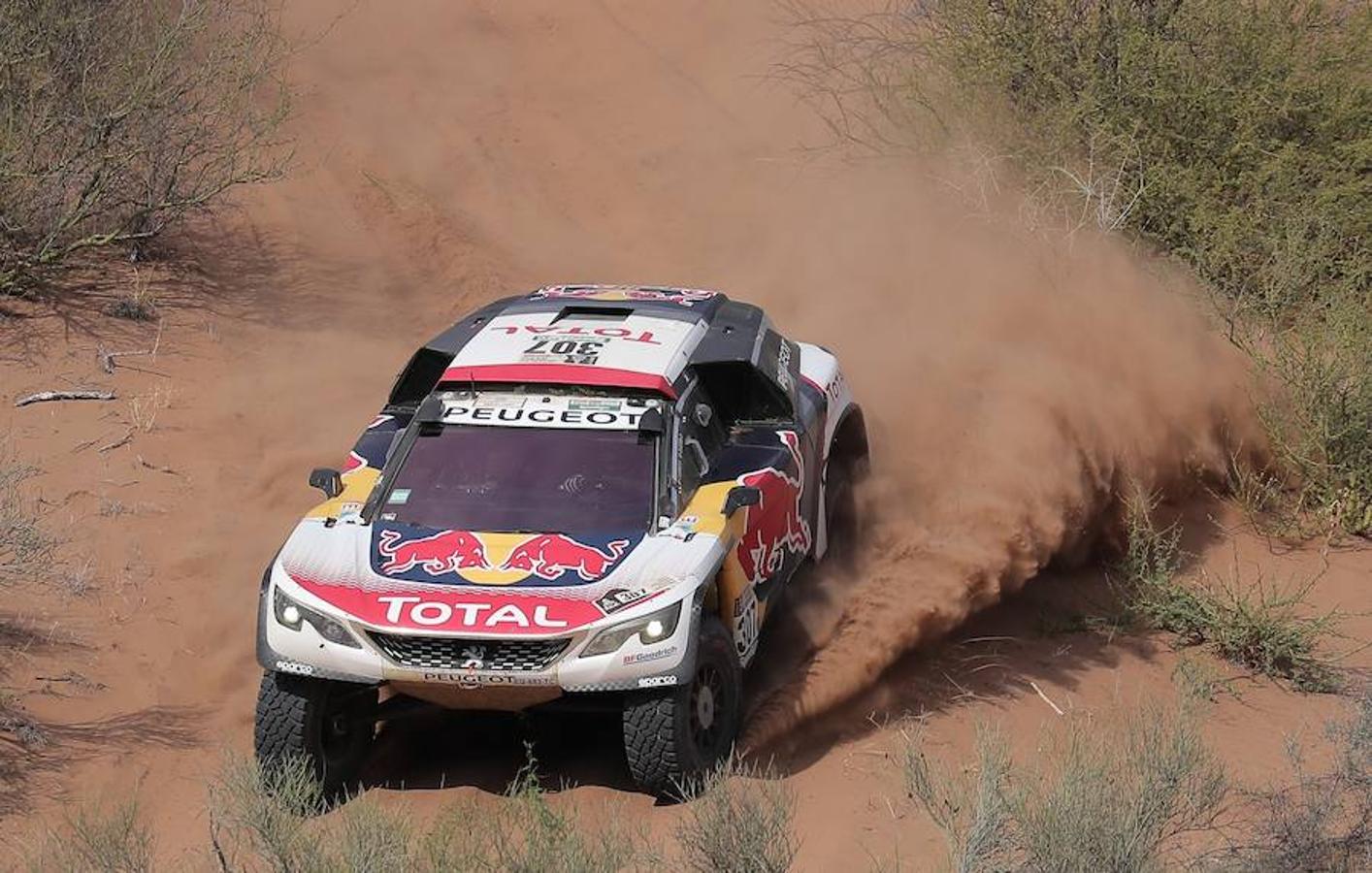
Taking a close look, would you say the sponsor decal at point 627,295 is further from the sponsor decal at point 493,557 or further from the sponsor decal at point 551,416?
the sponsor decal at point 493,557

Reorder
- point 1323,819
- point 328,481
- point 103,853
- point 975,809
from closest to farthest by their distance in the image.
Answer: point 103,853
point 975,809
point 1323,819
point 328,481

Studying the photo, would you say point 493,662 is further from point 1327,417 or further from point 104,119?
point 104,119

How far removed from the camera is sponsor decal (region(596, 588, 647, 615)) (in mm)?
7492

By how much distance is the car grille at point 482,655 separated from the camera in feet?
24.2

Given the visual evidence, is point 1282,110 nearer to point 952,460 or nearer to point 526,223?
point 952,460

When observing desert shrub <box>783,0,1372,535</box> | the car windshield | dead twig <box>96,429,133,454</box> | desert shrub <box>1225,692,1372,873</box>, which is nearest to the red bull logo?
the car windshield

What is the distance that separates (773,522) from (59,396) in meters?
5.92

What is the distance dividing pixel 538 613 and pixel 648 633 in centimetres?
46

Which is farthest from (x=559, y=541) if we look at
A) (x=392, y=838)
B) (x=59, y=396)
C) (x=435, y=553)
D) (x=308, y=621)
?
(x=59, y=396)

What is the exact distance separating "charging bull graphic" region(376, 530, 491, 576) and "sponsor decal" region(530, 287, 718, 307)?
2.33 metres

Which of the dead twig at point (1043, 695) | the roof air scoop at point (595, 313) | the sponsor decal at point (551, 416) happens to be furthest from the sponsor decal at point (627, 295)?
the dead twig at point (1043, 695)

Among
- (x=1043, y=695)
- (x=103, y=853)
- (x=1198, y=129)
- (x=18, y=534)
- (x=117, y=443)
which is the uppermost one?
(x=1198, y=129)

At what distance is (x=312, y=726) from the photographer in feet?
25.2

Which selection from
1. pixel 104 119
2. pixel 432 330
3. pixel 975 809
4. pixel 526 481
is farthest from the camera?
pixel 432 330
